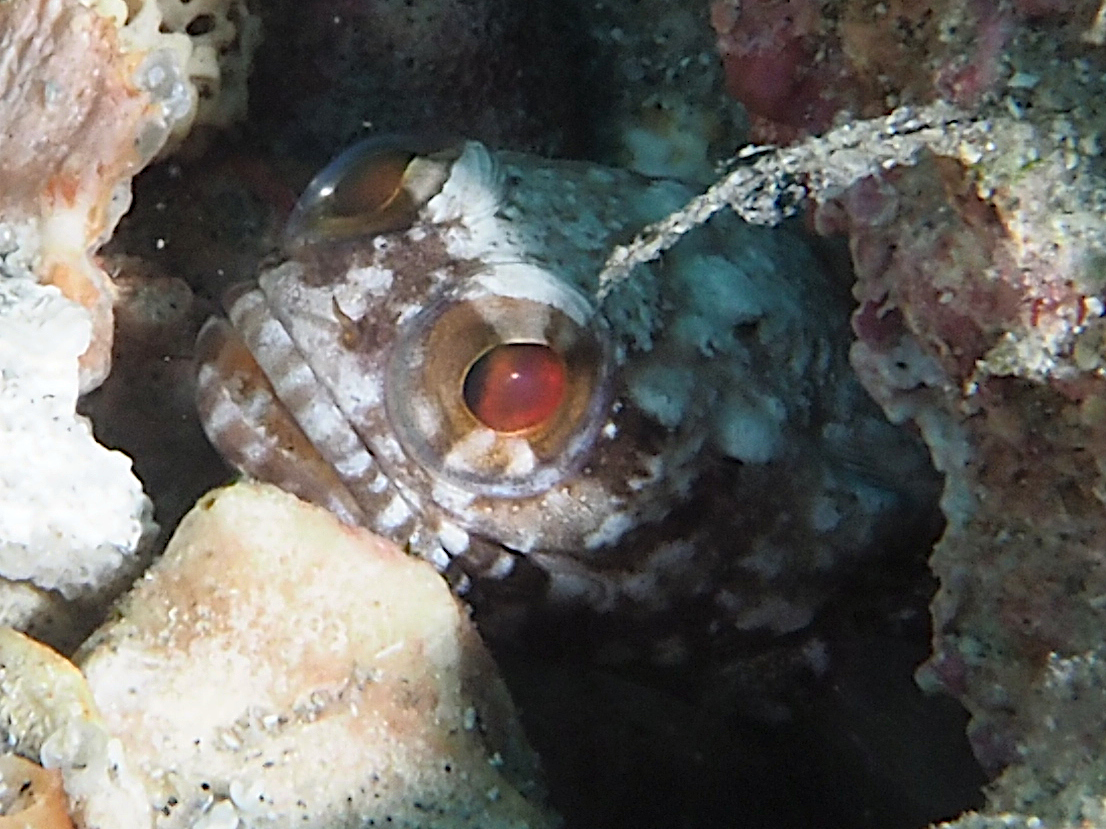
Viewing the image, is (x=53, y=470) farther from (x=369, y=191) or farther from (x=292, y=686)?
(x=369, y=191)

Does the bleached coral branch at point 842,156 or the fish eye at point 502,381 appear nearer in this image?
the bleached coral branch at point 842,156

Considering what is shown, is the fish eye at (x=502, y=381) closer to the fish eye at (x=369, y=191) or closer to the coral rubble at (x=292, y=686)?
the fish eye at (x=369, y=191)

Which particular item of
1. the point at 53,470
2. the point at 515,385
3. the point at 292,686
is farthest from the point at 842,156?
the point at 53,470

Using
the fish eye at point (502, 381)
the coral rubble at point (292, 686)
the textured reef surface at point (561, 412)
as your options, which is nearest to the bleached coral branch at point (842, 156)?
the textured reef surface at point (561, 412)

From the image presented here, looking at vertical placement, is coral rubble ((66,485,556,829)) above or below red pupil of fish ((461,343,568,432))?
below

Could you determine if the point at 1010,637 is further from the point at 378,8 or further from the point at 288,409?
the point at 378,8

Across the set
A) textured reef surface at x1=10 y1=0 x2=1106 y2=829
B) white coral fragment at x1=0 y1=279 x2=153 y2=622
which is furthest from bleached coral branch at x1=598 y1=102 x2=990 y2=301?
white coral fragment at x1=0 y1=279 x2=153 y2=622

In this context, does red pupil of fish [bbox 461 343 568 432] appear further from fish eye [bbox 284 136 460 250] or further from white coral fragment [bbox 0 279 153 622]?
white coral fragment [bbox 0 279 153 622]
